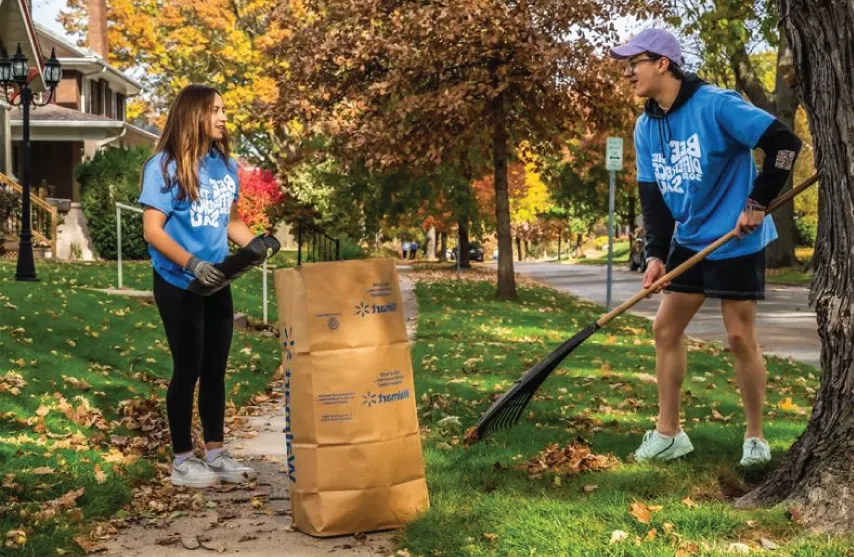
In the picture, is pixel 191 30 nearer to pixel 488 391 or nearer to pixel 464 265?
pixel 464 265

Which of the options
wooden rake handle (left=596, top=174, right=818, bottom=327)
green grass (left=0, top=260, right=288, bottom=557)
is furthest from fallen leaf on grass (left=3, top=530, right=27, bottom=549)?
wooden rake handle (left=596, top=174, right=818, bottom=327)

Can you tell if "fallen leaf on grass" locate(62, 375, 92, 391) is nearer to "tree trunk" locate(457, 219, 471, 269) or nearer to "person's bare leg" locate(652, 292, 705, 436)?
"person's bare leg" locate(652, 292, 705, 436)

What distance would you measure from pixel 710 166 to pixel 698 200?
0.56ft

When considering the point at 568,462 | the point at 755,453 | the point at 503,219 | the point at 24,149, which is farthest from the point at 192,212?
the point at 503,219

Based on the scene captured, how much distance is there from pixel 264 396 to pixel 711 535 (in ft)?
18.3

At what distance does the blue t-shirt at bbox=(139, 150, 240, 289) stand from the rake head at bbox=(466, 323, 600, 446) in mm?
1593

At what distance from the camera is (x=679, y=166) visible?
16.2ft

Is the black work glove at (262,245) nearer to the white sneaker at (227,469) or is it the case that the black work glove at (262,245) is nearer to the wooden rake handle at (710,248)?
the white sneaker at (227,469)

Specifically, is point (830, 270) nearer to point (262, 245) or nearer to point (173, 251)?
point (262, 245)

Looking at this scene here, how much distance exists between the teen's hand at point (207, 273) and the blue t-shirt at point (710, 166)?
2136 millimetres

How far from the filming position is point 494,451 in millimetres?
5754

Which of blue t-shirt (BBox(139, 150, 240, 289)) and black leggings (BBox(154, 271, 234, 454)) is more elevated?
blue t-shirt (BBox(139, 150, 240, 289))

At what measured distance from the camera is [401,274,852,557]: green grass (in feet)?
12.8

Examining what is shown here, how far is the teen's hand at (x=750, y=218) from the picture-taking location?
4.47 metres
